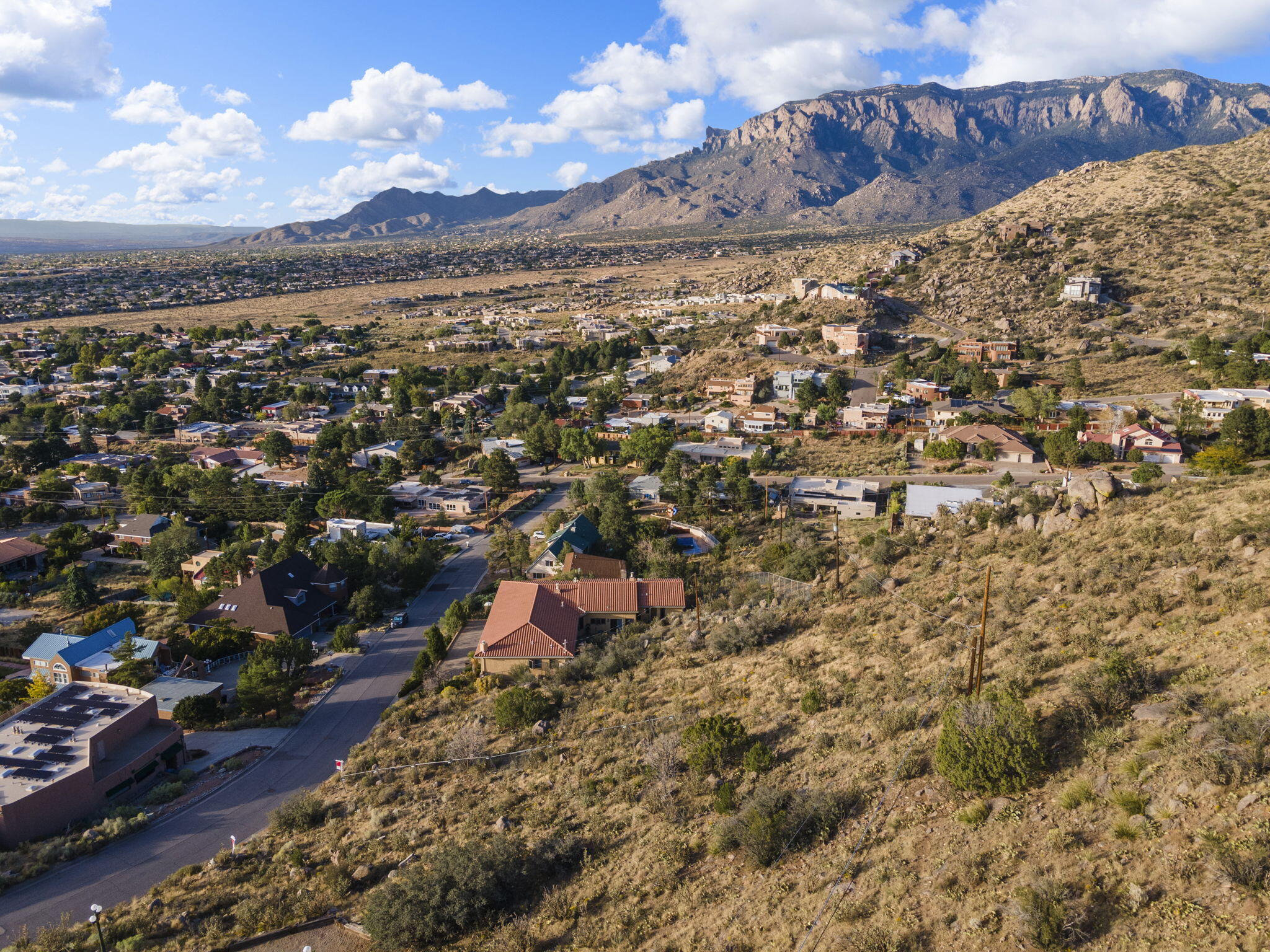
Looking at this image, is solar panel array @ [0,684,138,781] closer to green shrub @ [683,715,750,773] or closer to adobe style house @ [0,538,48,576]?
green shrub @ [683,715,750,773]

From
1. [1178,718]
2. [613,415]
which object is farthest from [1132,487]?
[613,415]

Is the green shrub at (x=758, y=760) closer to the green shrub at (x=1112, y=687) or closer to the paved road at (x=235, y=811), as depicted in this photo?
the green shrub at (x=1112, y=687)

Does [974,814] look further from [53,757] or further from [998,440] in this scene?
[998,440]

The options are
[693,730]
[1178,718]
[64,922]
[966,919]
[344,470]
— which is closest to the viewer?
[966,919]

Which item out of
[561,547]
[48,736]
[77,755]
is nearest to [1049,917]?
[77,755]

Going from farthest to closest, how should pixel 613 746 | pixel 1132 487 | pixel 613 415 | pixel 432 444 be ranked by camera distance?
pixel 613 415 → pixel 432 444 → pixel 1132 487 → pixel 613 746

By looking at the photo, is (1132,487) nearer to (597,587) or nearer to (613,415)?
(597,587)
